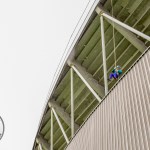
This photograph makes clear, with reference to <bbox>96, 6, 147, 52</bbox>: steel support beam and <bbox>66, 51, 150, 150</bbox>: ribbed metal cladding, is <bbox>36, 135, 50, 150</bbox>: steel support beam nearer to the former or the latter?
<bbox>66, 51, 150, 150</bbox>: ribbed metal cladding

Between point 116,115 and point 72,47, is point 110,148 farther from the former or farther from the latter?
point 72,47

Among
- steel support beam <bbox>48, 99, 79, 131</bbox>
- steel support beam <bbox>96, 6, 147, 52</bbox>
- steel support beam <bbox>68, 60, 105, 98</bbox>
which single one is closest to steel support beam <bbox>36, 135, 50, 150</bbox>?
A: steel support beam <bbox>48, 99, 79, 131</bbox>

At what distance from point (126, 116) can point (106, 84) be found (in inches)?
112

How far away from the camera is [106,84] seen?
11484 millimetres

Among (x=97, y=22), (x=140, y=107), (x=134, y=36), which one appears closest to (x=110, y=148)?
(x=140, y=107)

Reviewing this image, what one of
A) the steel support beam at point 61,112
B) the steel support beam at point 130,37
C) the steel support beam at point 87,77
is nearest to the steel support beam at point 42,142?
the steel support beam at point 61,112

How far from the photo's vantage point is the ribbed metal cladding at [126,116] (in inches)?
311

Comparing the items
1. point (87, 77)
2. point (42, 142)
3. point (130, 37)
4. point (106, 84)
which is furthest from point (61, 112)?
point (106, 84)

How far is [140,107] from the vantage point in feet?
27.1

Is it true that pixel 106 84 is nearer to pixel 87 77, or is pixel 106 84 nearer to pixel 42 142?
pixel 87 77

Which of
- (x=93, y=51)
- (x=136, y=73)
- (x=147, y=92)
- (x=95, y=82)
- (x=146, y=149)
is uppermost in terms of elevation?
(x=93, y=51)

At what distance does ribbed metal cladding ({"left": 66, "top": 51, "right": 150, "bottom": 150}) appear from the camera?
25.9 ft

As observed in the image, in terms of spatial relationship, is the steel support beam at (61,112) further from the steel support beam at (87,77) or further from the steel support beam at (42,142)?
the steel support beam at (42,142)

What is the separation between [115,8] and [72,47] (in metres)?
2.85
